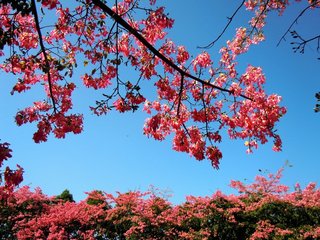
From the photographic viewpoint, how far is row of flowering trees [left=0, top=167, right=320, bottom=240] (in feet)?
40.9

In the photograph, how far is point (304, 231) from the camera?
38.8 feet

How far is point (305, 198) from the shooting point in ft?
42.3

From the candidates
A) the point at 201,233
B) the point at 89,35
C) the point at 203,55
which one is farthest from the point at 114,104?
the point at 201,233

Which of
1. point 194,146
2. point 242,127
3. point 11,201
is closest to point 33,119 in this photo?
point 194,146

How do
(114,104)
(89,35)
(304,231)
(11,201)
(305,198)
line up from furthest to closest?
(11,201), (305,198), (304,231), (89,35), (114,104)

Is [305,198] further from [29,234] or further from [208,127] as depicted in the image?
[29,234]

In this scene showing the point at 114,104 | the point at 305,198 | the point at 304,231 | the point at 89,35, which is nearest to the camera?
A: the point at 114,104

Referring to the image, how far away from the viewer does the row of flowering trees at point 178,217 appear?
12469 mm

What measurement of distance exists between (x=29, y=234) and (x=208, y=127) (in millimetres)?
9093

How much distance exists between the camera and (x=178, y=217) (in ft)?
43.3

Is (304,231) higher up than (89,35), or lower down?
lower down

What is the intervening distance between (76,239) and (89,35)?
8.33 meters

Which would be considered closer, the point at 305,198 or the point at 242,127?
the point at 242,127

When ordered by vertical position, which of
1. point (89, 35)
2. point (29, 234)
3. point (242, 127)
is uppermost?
point (89, 35)
